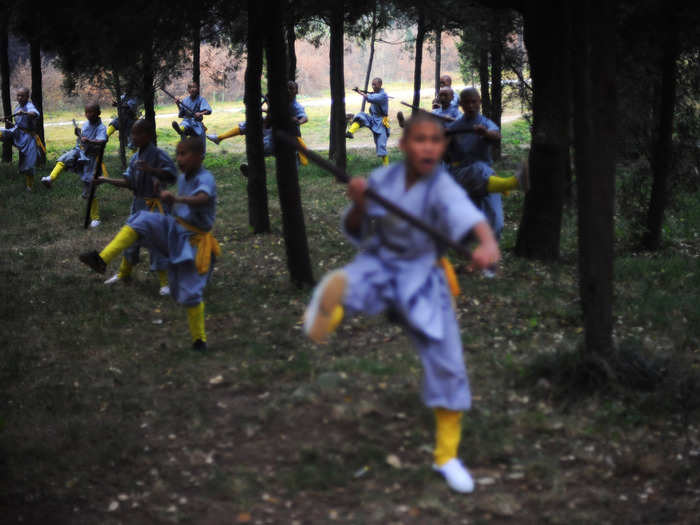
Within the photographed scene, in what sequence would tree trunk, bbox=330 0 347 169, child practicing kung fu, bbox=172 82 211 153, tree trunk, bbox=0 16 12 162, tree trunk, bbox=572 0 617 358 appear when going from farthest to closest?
tree trunk, bbox=0 16 12 162
child practicing kung fu, bbox=172 82 211 153
tree trunk, bbox=330 0 347 169
tree trunk, bbox=572 0 617 358

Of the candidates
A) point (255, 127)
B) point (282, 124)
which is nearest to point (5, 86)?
point (255, 127)

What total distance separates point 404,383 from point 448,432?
4.75 feet

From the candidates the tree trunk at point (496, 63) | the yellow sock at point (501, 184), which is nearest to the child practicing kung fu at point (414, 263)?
→ the yellow sock at point (501, 184)

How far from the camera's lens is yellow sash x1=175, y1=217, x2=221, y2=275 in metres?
6.89

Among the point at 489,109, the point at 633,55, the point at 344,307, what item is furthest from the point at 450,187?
the point at 489,109

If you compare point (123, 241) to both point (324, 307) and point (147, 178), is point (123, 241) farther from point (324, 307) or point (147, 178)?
point (324, 307)

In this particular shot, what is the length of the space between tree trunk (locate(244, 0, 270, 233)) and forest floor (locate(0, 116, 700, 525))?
7.19ft

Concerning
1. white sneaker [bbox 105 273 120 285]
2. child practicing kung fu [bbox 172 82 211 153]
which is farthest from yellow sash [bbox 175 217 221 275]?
child practicing kung fu [bbox 172 82 211 153]

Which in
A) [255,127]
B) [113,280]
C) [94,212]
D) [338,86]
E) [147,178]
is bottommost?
[113,280]

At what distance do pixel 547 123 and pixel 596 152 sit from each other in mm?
3740

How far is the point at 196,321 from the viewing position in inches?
279

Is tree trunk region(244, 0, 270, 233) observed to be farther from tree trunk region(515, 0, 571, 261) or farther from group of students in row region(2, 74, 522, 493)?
group of students in row region(2, 74, 522, 493)

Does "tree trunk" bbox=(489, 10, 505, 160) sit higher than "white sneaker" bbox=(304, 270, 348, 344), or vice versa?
"tree trunk" bbox=(489, 10, 505, 160)

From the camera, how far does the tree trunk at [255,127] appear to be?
9.77 meters
